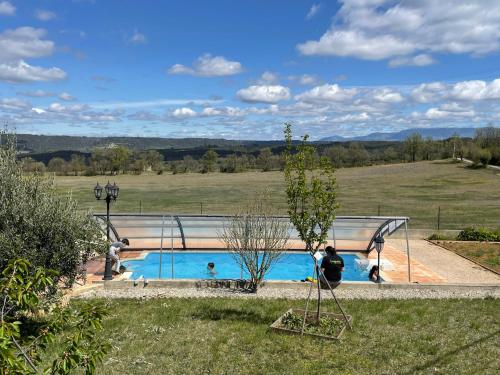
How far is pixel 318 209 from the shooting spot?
33.4ft

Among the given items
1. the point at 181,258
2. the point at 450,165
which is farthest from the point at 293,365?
the point at 450,165

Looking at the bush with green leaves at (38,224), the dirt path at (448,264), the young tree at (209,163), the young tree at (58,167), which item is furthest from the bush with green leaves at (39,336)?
the young tree at (58,167)

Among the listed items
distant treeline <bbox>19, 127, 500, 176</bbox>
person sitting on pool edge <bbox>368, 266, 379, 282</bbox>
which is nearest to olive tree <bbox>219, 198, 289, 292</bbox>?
person sitting on pool edge <bbox>368, 266, 379, 282</bbox>

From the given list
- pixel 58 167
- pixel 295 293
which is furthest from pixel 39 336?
pixel 58 167

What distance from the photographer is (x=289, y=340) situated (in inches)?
384

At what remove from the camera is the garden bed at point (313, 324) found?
10.1 metres

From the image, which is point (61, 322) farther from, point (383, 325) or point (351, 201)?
point (351, 201)

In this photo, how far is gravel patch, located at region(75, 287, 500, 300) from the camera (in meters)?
13.7

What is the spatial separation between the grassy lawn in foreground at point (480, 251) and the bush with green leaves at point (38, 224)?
15834 mm

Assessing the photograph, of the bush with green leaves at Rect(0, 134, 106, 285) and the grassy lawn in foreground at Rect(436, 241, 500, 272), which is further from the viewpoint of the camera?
the grassy lawn in foreground at Rect(436, 241, 500, 272)

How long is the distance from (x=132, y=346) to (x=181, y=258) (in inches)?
457

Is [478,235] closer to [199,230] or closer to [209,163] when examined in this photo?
[199,230]

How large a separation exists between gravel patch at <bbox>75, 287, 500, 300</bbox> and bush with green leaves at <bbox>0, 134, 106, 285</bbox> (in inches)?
116

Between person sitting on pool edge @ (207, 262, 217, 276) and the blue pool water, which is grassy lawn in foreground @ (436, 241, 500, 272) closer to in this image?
the blue pool water
